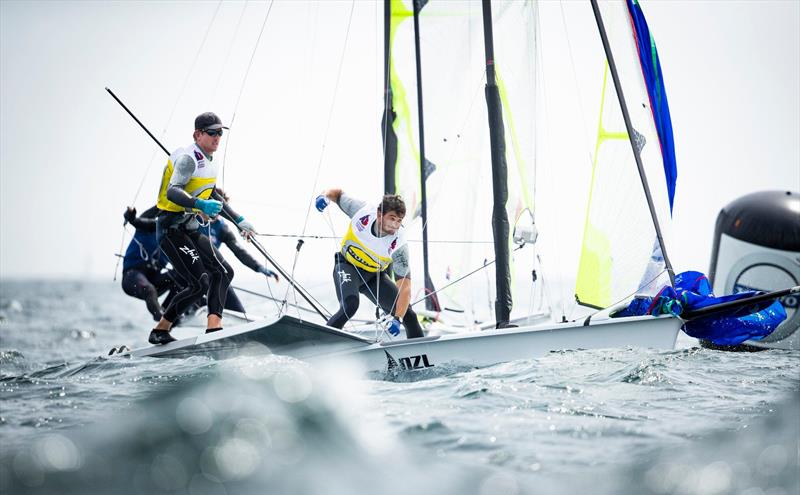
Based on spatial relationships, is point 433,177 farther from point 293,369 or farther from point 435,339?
point 293,369

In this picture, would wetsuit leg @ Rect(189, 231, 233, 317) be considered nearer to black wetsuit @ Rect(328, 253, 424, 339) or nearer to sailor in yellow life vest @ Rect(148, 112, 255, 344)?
sailor in yellow life vest @ Rect(148, 112, 255, 344)

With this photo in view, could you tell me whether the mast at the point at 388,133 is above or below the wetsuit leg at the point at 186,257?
above

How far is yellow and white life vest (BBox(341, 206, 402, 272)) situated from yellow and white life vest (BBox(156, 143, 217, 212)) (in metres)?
1.12

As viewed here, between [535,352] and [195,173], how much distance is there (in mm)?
2841

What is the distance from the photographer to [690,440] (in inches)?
108

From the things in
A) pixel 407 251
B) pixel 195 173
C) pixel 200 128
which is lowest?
pixel 407 251

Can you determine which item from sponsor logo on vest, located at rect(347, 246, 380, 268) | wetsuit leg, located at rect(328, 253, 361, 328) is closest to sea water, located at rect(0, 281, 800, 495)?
wetsuit leg, located at rect(328, 253, 361, 328)

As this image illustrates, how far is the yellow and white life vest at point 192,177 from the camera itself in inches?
192

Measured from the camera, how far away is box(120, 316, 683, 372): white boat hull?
4.30 meters

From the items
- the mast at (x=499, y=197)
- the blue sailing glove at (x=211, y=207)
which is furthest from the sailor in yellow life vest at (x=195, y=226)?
the mast at (x=499, y=197)

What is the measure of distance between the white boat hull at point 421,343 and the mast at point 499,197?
745 mm

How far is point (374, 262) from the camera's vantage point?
5168 mm

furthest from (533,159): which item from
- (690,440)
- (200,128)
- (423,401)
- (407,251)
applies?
(690,440)

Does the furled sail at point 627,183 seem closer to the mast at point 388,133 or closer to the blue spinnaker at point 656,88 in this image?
the blue spinnaker at point 656,88
